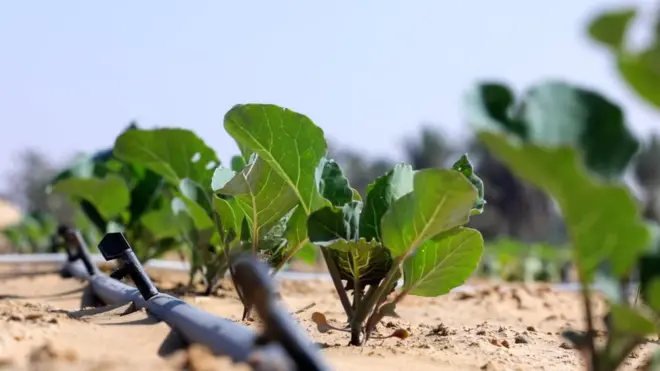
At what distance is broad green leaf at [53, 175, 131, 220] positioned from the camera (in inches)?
144

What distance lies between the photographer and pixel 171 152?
2992 mm

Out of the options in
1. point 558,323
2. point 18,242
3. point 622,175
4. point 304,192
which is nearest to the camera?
point 622,175

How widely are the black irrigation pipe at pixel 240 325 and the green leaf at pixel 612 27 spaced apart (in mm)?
561

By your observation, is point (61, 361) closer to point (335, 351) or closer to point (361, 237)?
point (335, 351)

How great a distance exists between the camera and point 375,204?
192 cm

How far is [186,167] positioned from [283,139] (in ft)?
3.86

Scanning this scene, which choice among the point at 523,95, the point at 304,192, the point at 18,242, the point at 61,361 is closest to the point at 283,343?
the point at 61,361

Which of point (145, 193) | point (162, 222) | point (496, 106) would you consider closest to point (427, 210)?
point (496, 106)

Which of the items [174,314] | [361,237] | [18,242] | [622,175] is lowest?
[18,242]

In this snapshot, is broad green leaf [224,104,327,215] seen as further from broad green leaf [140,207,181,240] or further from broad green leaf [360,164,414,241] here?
broad green leaf [140,207,181,240]

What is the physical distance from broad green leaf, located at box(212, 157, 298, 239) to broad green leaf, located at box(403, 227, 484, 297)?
39cm

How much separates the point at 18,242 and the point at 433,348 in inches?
311

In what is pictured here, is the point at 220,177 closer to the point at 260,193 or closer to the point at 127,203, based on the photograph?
the point at 260,193

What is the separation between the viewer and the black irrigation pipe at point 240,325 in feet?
3.43
